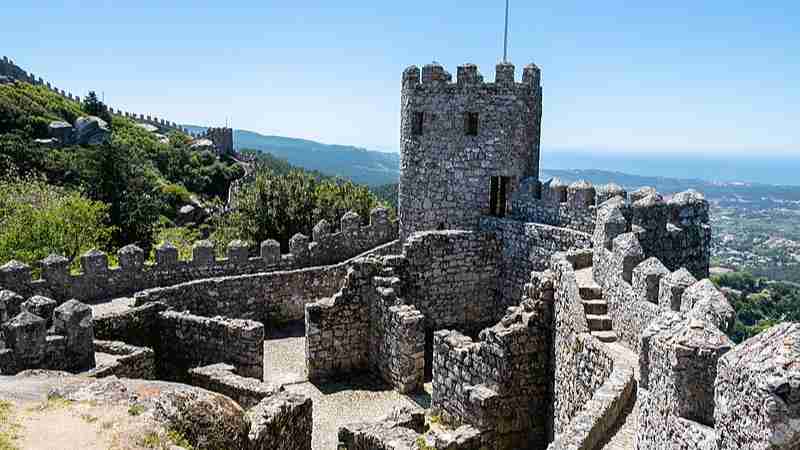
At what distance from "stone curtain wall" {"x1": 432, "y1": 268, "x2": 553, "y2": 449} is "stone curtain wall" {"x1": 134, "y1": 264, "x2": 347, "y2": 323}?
24.8 ft

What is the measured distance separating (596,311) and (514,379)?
6.71 ft

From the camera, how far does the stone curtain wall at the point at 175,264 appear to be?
15.4 metres

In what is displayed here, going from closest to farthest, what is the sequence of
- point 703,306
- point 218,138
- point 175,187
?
point 703,306, point 175,187, point 218,138

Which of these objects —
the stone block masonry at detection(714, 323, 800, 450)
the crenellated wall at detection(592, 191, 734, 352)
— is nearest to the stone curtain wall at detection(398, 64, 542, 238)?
the crenellated wall at detection(592, 191, 734, 352)

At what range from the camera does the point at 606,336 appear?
28.8ft

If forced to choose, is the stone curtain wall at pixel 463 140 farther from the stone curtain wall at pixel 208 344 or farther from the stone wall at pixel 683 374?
the stone wall at pixel 683 374

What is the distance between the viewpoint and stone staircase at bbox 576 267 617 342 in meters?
8.88

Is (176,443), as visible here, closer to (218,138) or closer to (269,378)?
(269,378)

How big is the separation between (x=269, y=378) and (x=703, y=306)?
10867mm

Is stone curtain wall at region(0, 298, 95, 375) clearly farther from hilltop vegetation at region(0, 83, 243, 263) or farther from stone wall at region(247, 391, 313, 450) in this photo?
hilltop vegetation at region(0, 83, 243, 263)

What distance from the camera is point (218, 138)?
78250 mm

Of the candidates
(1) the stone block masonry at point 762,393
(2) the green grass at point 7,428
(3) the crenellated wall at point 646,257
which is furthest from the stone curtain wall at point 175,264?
(1) the stone block masonry at point 762,393

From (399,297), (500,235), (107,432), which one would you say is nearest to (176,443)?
(107,432)

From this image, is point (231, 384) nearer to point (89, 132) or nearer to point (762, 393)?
point (762, 393)
